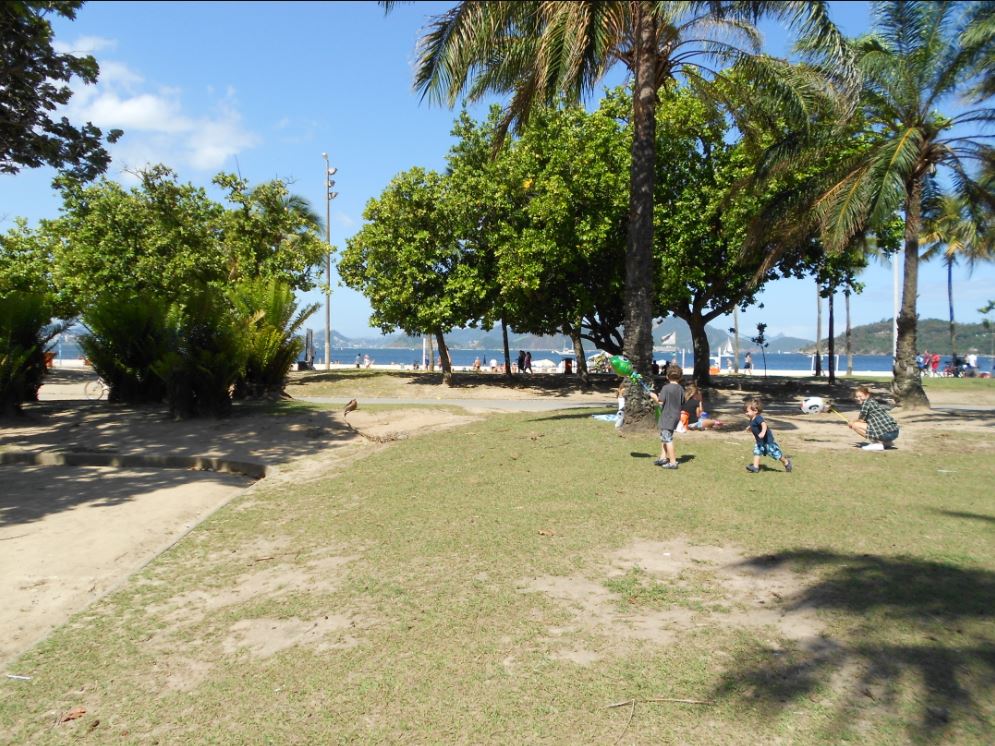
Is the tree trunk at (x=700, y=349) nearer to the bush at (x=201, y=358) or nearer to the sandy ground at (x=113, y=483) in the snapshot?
the sandy ground at (x=113, y=483)

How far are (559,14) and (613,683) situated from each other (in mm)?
9520

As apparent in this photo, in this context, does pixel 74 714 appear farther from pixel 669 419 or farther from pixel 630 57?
pixel 630 57

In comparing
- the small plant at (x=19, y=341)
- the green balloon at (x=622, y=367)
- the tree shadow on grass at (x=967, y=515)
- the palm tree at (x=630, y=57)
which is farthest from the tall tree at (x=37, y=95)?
the tree shadow on grass at (x=967, y=515)

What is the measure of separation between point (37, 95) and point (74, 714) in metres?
12.9

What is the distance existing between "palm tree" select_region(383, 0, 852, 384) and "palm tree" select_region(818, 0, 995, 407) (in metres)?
2.99

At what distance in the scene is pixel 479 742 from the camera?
327cm

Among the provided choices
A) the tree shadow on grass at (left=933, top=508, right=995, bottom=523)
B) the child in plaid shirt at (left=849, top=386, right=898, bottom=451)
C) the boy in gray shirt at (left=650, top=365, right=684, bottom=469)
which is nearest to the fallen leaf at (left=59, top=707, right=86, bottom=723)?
the boy in gray shirt at (left=650, top=365, right=684, bottom=469)

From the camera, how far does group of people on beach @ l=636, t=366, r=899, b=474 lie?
906 cm

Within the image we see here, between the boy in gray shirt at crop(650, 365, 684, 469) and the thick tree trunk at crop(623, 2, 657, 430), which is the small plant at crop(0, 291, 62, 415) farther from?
the boy in gray shirt at crop(650, 365, 684, 469)

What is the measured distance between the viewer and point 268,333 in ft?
58.3

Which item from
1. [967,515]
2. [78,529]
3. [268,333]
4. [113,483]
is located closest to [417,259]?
[268,333]

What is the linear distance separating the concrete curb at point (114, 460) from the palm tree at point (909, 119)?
1235 centimetres

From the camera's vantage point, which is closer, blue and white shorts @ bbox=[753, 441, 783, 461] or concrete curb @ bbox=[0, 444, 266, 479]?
blue and white shorts @ bbox=[753, 441, 783, 461]

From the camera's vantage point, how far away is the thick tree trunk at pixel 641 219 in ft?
37.7
